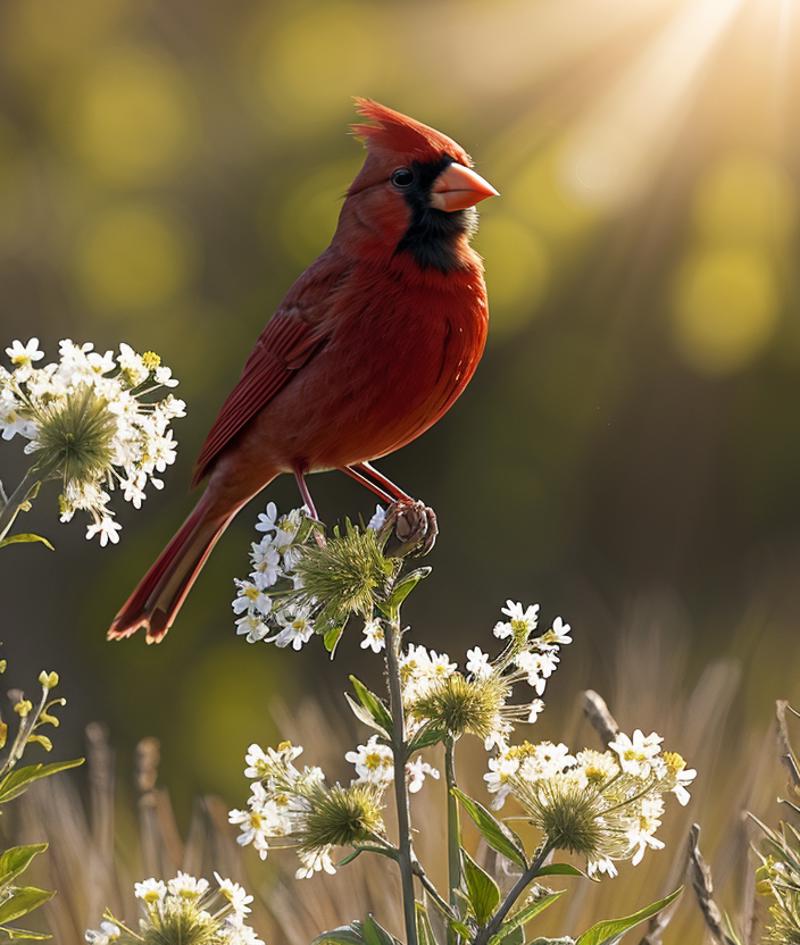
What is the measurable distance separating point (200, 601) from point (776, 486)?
124 centimetres

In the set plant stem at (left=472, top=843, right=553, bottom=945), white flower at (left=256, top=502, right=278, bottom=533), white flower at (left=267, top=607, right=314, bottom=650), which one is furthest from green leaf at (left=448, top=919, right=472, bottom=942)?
A: white flower at (left=256, top=502, right=278, bottom=533)

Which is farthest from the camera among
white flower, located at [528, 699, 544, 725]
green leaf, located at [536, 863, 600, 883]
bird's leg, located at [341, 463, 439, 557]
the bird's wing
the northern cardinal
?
the bird's wing

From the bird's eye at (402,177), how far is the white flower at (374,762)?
792mm

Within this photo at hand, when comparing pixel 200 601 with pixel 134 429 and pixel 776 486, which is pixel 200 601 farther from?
pixel 134 429

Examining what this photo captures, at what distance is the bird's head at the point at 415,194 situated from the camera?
1.51 meters

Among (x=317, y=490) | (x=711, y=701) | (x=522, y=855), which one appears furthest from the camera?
(x=317, y=490)

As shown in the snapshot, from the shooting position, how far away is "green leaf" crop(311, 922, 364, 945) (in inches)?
34.1

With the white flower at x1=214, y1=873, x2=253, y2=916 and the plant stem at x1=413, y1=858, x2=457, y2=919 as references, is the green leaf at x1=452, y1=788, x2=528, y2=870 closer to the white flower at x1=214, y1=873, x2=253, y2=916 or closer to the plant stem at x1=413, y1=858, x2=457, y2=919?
the plant stem at x1=413, y1=858, x2=457, y2=919

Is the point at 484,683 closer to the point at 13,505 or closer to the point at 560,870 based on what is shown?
the point at 560,870

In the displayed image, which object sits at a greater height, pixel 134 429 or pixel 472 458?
pixel 134 429

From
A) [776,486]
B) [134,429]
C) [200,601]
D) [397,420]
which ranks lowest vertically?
[776,486]

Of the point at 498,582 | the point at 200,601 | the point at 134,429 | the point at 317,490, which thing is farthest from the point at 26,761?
the point at 134,429

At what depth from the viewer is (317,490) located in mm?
2518

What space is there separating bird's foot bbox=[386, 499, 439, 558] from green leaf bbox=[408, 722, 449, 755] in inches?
12.4
